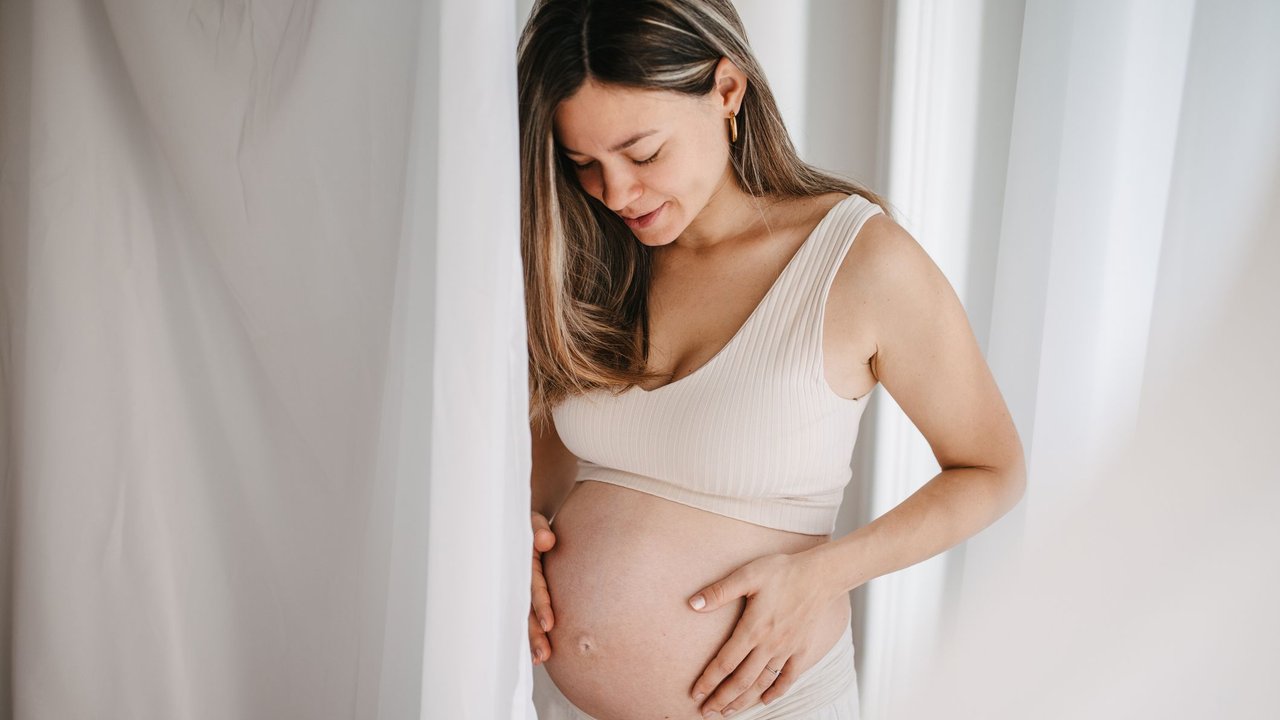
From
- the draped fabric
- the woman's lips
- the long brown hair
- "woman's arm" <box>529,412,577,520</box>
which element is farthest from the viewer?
"woman's arm" <box>529,412,577,520</box>

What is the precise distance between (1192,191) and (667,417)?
0.72m

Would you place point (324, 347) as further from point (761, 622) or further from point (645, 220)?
point (761, 622)

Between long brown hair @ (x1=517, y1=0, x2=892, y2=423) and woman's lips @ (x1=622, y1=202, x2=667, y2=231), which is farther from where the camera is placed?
woman's lips @ (x1=622, y1=202, x2=667, y2=231)

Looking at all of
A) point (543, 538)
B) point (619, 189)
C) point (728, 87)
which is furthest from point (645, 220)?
point (543, 538)

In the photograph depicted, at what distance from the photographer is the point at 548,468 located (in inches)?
49.2

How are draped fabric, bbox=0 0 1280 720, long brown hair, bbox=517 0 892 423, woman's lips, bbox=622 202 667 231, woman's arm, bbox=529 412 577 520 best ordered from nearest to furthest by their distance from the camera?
draped fabric, bbox=0 0 1280 720 < long brown hair, bbox=517 0 892 423 < woman's lips, bbox=622 202 667 231 < woman's arm, bbox=529 412 577 520

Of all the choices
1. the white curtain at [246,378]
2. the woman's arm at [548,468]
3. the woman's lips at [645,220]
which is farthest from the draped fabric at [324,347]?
the woman's arm at [548,468]

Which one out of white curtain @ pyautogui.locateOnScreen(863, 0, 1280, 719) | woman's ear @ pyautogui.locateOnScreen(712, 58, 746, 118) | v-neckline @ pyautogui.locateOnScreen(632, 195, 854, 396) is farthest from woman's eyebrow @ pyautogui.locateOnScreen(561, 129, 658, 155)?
white curtain @ pyautogui.locateOnScreen(863, 0, 1280, 719)

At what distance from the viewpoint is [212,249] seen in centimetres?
73

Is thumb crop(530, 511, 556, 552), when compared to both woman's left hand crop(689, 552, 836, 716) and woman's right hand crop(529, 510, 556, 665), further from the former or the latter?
woman's left hand crop(689, 552, 836, 716)

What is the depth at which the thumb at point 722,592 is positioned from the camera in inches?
35.2

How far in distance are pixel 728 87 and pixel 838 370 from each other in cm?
33

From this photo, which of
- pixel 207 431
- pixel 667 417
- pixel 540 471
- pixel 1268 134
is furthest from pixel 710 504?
pixel 1268 134

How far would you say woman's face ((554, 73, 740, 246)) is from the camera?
0.86m
